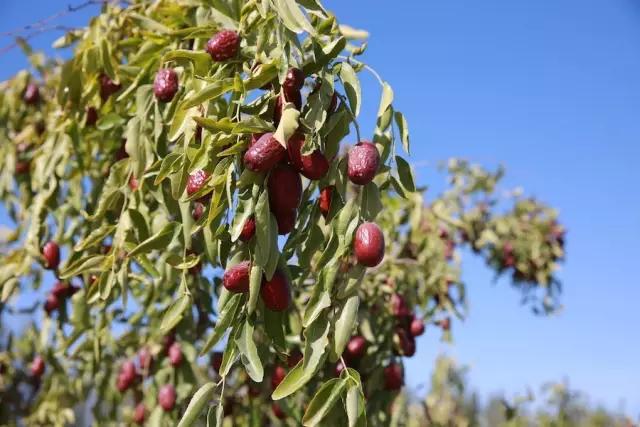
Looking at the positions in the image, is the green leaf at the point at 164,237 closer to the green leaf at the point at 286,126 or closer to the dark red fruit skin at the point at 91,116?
the green leaf at the point at 286,126

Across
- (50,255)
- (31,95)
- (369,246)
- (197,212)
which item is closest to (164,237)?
(197,212)

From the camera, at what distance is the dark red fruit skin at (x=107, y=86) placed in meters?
1.77

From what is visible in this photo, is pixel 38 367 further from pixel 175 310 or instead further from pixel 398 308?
pixel 175 310

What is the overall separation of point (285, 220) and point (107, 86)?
94cm

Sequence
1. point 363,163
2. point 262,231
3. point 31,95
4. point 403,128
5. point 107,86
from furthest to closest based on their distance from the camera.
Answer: point 31,95 < point 107,86 < point 403,128 < point 363,163 < point 262,231

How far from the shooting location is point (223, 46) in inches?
47.2

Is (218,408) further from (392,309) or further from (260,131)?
(392,309)

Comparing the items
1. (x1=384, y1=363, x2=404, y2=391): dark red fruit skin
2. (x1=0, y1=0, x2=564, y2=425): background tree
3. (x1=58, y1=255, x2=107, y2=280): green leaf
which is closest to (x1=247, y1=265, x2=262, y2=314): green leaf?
(x1=0, y1=0, x2=564, y2=425): background tree

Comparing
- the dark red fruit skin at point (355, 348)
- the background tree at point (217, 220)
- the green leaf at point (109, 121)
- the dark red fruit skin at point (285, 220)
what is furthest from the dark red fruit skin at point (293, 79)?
the dark red fruit skin at point (355, 348)

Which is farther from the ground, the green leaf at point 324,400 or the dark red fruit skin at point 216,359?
the dark red fruit skin at point 216,359

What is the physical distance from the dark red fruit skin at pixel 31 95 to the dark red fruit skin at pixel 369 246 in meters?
1.96

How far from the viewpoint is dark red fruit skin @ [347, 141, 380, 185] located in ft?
3.49

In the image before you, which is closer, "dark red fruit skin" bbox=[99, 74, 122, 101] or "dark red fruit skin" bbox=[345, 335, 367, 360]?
"dark red fruit skin" bbox=[99, 74, 122, 101]

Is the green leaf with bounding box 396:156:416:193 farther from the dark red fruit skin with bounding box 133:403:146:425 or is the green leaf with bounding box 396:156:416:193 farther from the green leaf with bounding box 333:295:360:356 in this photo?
the dark red fruit skin with bounding box 133:403:146:425
